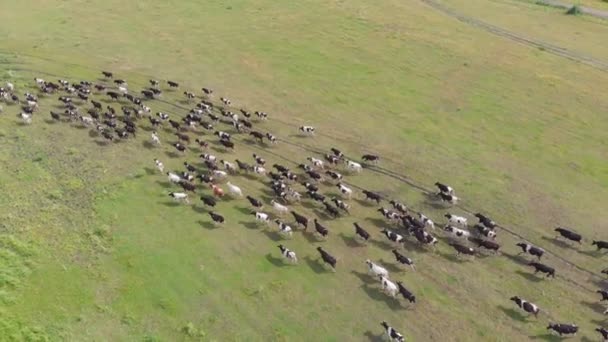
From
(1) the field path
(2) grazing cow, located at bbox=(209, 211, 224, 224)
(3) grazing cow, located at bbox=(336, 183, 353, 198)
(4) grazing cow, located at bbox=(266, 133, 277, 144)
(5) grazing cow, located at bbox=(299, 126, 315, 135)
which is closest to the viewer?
(2) grazing cow, located at bbox=(209, 211, 224, 224)

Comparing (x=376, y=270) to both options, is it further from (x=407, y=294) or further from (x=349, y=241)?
(x=349, y=241)

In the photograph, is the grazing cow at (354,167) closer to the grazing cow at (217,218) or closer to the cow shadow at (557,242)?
the grazing cow at (217,218)

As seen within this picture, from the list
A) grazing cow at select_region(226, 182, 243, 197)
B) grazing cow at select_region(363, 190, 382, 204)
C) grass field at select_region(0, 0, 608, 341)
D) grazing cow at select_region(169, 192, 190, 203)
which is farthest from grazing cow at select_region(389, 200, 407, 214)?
grazing cow at select_region(169, 192, 190, 203)

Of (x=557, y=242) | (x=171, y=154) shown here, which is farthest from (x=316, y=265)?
(x=171, y=154)

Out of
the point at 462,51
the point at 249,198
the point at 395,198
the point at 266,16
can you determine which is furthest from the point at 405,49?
the point at 249,198

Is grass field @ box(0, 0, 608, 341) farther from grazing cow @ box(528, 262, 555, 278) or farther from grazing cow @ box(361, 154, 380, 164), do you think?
grazing cow @ box(361, 154, 380, 164)
